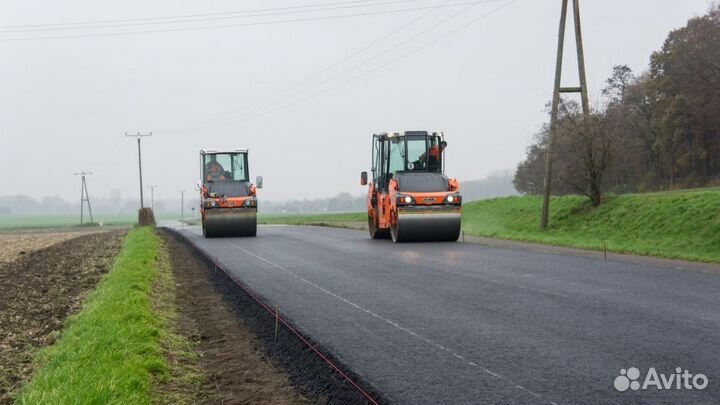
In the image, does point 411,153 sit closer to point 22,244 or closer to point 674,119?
point 22,244

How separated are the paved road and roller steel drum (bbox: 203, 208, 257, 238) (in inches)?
486

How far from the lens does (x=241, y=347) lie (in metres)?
8.41

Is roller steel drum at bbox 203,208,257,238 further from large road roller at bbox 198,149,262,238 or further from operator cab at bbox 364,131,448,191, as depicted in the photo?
operator cab at bbox 364,131,448,191

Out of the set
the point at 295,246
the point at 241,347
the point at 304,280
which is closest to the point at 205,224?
the point at 295,246

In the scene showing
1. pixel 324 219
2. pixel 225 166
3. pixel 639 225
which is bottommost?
pixel 324 219

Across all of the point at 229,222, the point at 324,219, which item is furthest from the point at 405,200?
the point at 324,219

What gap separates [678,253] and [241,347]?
1362cm

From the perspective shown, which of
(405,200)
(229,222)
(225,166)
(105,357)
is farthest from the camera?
(225,166)

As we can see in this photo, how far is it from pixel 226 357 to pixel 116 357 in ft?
3.72

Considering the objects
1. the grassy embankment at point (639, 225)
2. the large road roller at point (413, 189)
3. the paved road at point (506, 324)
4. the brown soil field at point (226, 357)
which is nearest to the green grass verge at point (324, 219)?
the grassy embankment at point (639, 225)

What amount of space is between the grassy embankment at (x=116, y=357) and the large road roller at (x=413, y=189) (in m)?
11.3

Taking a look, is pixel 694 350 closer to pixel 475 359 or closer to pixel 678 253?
pixel 475 359

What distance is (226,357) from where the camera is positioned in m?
7.95

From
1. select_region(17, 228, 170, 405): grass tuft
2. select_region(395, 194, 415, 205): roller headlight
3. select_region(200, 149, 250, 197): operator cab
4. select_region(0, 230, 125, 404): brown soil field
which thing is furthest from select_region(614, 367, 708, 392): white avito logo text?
select_region(200, 149, 250, 197): operator cab
